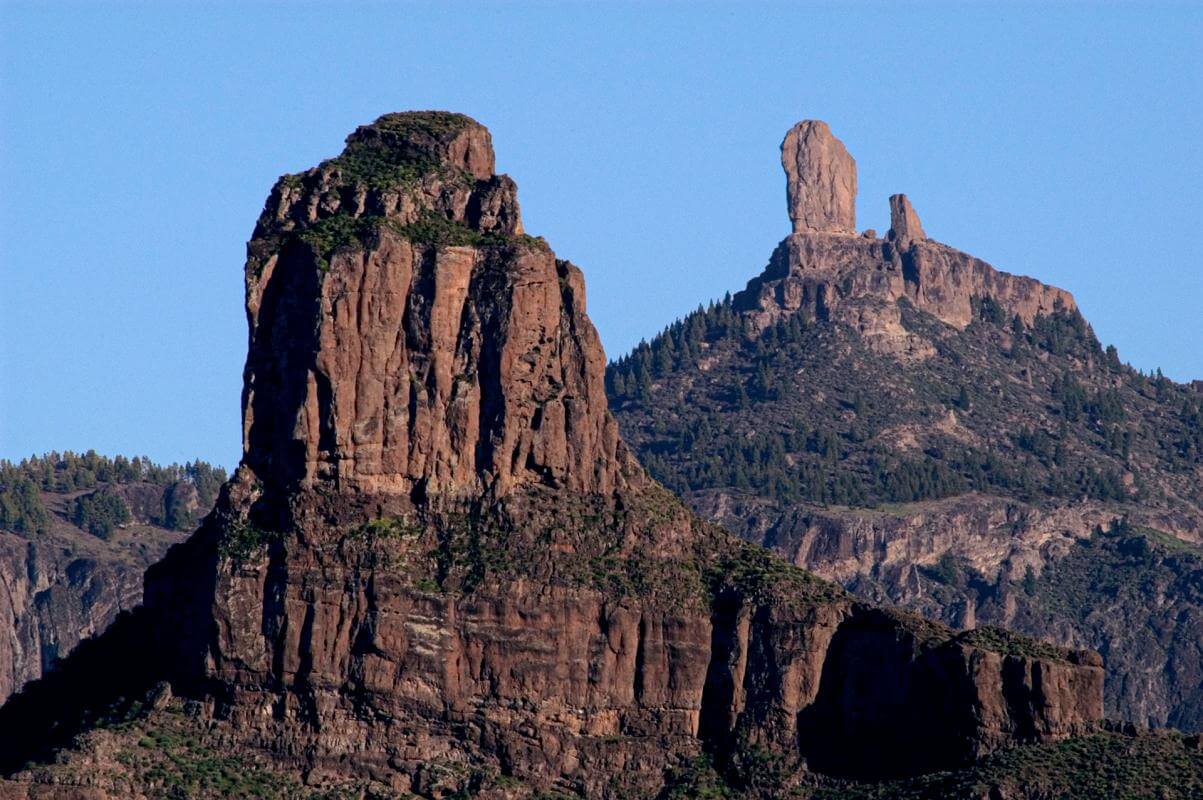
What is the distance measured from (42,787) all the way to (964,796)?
136ft

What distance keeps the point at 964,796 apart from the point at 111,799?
38300mm

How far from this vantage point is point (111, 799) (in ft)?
656

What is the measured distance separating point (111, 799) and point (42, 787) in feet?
10.3

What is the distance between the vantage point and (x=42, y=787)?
654 ft

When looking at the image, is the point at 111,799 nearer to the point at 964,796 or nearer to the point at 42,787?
the point at 42,787

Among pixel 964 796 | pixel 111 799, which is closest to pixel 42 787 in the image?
pixel 111 799

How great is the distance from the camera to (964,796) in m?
200
